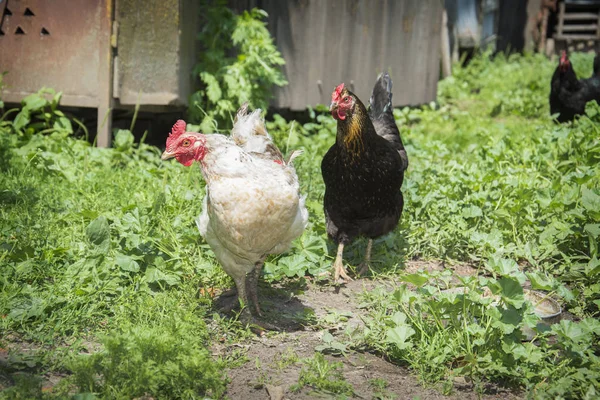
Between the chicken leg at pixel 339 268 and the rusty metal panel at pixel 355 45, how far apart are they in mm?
3470

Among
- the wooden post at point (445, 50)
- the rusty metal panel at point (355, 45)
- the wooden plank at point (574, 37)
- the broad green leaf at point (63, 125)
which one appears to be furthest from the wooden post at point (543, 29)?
the broad green leaf at point (63, 125)

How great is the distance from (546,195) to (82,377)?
3827 millimetres

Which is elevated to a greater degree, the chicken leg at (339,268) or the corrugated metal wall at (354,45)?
the corrugated metal wall at (354,45)

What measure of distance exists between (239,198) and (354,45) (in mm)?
5735

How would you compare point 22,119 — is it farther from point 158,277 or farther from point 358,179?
point 358,179

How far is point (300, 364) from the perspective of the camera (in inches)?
130

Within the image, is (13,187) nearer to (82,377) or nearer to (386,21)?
(82,377)

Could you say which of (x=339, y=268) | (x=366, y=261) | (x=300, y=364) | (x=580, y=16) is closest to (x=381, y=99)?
(x=366, y=261)

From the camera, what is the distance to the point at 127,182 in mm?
5395

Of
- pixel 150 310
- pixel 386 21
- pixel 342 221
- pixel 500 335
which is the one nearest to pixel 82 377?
pixel 150 310

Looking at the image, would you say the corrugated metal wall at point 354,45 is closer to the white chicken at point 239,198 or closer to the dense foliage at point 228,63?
the dense foliage at point 228,63

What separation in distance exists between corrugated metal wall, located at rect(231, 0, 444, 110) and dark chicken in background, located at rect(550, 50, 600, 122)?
208 centimetres

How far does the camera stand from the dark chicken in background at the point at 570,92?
8297mm

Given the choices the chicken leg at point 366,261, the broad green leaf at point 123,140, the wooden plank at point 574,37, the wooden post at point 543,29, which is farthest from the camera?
the wooden post at point 543,29
